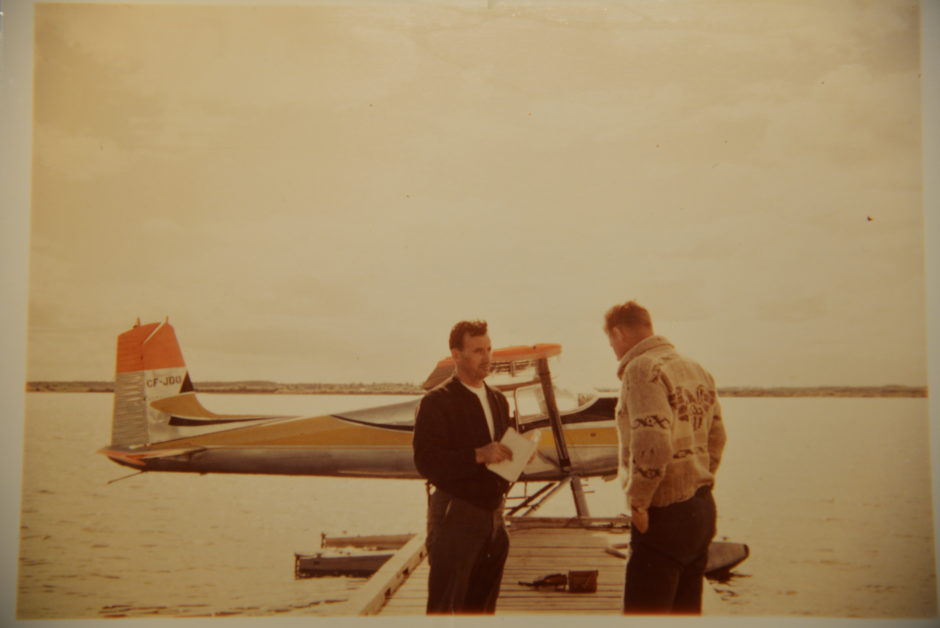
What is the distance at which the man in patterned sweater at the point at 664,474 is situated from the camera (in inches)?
78.2

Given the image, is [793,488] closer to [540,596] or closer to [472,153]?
[540,596]

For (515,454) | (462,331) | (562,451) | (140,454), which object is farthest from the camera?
(562,451)

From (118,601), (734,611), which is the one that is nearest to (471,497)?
(734,611)

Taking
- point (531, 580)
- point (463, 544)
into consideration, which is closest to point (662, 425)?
point (463, 544)

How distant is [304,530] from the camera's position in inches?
117

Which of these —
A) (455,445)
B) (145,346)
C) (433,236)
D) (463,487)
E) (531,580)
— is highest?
(433,236)

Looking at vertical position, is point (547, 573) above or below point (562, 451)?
below

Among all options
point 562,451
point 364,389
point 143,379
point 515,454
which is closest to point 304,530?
point 364,389

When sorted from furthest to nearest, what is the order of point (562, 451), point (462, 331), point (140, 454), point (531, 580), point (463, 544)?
point (562, 451)
point (140, 454)
point (531, 580)
point (462, 331)
point (463, 544)

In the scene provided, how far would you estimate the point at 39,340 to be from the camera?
9.58 feet

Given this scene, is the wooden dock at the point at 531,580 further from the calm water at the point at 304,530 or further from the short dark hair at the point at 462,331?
the short dark hair at the point at 462,331

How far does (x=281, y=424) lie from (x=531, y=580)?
119 cm

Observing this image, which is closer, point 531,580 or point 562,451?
point 531,580

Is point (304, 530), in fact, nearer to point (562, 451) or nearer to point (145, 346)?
point (145, 346)
